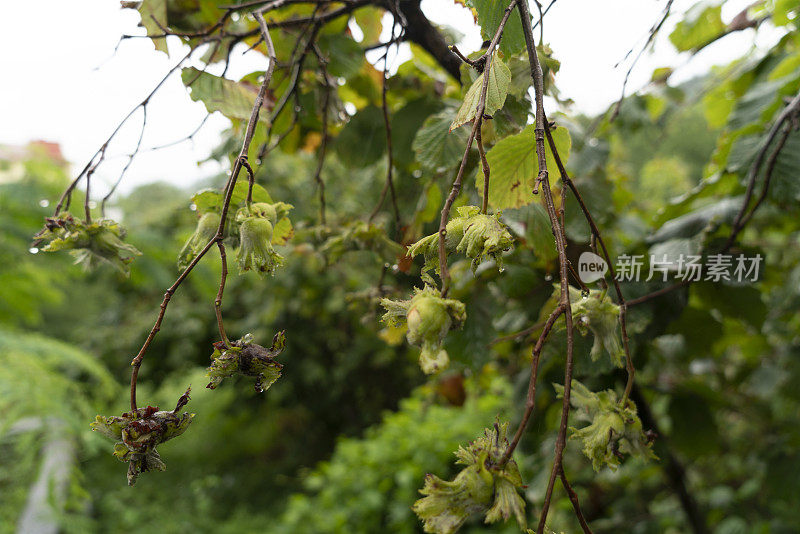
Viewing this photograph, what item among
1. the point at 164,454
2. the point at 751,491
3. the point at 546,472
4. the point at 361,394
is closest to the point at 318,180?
the point at 546,472

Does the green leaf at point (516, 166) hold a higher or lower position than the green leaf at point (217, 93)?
lower

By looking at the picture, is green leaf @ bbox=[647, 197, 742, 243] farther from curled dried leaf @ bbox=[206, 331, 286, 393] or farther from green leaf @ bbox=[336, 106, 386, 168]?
curled dried leaf @ bbox=[206, 331, 286, 393]

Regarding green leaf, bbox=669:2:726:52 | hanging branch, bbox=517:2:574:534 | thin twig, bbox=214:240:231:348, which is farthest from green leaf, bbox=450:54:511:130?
green leaf, bbox=669:2:726:52

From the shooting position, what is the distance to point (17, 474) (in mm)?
1592

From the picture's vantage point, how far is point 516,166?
1.32ft

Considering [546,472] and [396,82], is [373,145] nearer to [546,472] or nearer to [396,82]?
[396,82]

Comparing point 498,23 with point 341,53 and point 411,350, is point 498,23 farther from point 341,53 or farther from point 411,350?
point 411,350

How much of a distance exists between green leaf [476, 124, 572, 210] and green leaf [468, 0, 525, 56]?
57 mm

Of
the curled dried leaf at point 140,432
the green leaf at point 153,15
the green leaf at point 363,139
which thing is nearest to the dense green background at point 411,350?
the green leaf at point 363,139

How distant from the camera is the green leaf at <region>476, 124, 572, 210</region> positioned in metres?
0.38

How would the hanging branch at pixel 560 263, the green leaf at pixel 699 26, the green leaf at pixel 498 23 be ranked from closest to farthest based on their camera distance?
the hanging branch at pixel 560 263, the green leaf at pixel 498 23, the green leaf at pixel 699 26
